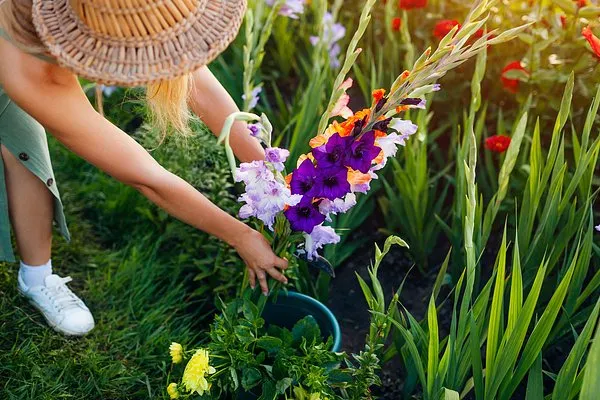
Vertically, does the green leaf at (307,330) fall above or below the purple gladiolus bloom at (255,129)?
below

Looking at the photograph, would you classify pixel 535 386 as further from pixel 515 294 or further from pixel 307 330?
pixel 307 330

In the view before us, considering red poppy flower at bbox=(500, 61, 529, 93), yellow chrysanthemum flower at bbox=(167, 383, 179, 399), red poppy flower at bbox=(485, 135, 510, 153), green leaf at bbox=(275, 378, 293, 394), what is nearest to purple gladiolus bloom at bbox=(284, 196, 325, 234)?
green leaf at bbox=(275, 378, 293, 394)

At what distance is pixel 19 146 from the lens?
6.22ft

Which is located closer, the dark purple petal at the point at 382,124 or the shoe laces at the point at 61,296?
the dark purple petal at the point at 382,124

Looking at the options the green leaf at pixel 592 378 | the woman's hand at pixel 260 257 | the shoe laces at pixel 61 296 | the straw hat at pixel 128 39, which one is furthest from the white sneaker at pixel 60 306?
the green leaf at pixel 592 378

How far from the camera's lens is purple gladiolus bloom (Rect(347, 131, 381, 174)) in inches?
58.8

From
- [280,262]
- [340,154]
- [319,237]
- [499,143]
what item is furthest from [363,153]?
[499,143]

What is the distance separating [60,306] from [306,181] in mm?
984

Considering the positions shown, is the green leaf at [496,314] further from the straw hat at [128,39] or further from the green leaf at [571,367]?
the straw hat at [128,39]

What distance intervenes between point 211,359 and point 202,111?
0.62 m

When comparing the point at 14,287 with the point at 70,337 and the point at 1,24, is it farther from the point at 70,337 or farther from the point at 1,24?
the point at 1,24

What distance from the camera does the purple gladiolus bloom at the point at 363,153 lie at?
4.90 ft

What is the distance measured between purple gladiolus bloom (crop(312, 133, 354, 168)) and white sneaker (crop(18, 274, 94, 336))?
1007 millimetres

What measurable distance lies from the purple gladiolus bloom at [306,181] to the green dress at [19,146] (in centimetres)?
78
